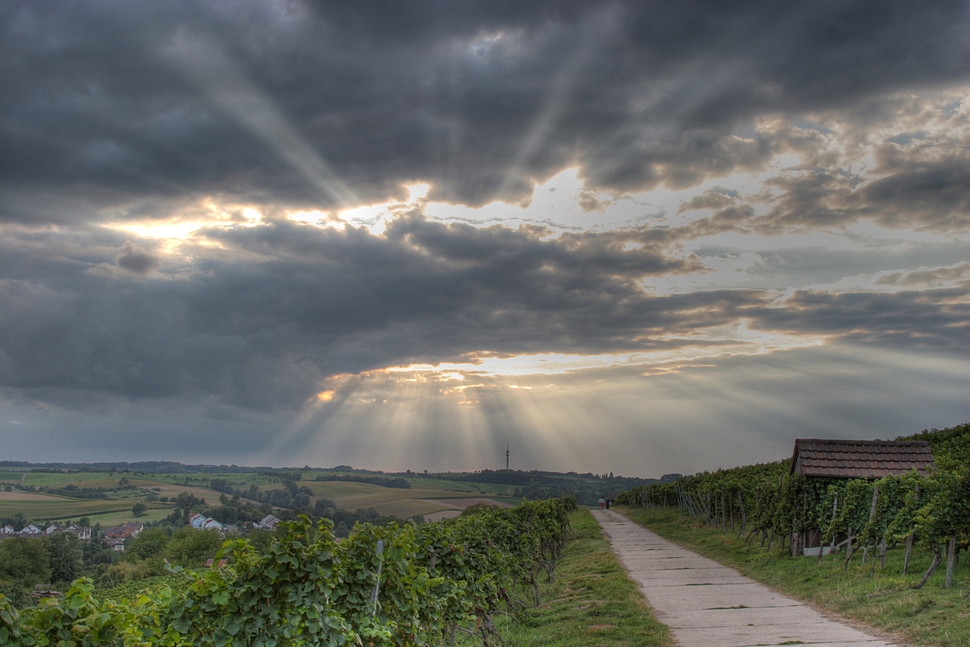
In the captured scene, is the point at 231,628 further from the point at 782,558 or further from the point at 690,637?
the point at 782,558

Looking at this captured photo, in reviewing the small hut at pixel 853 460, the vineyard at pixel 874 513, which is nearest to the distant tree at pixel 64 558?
the vineyard at pixel 874 513

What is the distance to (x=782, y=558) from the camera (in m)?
17.5

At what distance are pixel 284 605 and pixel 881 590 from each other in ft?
35.8

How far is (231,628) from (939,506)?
1227 cm

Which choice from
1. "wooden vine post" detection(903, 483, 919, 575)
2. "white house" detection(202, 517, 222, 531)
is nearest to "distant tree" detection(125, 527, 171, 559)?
"white house" detection(202, 517, 222, 531)

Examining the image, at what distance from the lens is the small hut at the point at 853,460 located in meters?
17.1

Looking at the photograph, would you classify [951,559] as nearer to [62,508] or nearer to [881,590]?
[881,590]

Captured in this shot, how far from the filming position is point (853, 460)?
17469mm

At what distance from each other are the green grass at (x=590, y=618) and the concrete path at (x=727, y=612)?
16.6 inches

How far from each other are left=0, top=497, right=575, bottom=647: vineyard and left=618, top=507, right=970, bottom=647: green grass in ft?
20.4

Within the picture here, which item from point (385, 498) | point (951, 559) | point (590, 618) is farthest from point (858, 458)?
point (385, 498)

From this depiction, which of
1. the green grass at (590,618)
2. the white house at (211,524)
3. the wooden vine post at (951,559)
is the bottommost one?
the white house at (211,524)

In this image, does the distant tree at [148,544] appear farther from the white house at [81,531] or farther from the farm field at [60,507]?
the farm field at [60,507]

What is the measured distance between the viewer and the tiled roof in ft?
56.3
